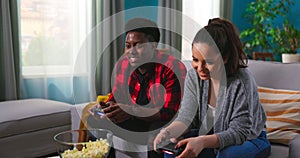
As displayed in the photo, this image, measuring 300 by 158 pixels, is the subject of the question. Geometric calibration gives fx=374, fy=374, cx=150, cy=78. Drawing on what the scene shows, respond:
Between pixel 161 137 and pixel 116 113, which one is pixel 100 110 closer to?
pixel 116 113

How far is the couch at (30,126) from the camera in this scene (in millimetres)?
2244

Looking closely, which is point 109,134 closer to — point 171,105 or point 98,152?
point 98,152

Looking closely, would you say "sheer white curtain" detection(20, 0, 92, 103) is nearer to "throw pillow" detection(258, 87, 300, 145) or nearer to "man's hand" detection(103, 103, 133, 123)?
"man's hand" detection(103, 103, 133, 123)

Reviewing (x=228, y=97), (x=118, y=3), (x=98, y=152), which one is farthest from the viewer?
(x=118, y=3)

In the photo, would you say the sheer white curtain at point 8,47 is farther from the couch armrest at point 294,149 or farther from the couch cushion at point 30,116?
the couch armrest at point 294,149

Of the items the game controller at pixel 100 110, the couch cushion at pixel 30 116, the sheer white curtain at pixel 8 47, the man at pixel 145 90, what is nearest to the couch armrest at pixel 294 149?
the man at pixel 145 90

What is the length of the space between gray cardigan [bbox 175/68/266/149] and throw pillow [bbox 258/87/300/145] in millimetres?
285

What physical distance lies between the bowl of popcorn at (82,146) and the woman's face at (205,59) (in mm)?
425

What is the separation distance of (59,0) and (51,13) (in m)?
0.13

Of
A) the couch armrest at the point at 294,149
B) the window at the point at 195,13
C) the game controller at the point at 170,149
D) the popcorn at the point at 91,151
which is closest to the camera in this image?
the popcorn at the point at 91,151

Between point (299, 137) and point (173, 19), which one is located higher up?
point (173, 19)

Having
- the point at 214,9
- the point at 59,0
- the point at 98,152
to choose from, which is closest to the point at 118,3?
the point at 59,0

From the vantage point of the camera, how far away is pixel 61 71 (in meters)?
3.25

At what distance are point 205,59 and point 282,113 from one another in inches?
23.6
